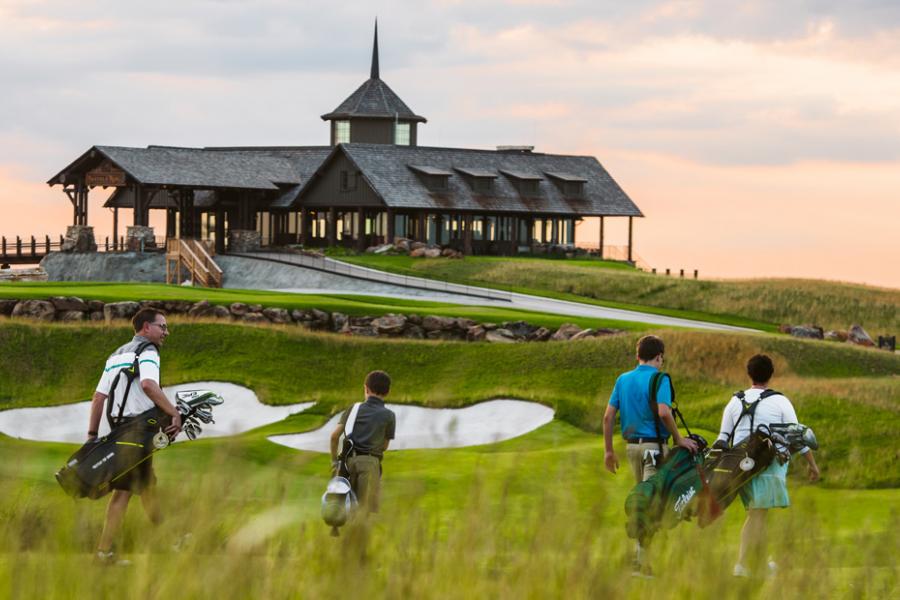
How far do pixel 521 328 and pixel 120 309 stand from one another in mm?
12228

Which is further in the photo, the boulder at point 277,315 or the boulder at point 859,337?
the boulder at point 859,337

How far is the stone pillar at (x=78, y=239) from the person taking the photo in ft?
217

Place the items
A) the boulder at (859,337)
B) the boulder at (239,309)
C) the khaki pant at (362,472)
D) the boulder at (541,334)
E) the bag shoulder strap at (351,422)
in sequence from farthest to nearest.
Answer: the boulder at (859,337), the boulder at (239,309), the boulder at (541,334), the bag shoulder strap at (351,422), the khaki pant at (362,472)

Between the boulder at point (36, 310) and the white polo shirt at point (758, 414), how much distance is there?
31.9 meters

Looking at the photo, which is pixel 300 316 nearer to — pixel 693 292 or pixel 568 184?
pixel 693 292

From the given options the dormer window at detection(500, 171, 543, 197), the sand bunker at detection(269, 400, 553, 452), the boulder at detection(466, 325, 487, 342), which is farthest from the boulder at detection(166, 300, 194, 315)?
the dormer window at detection(500, 171, 543, 197)

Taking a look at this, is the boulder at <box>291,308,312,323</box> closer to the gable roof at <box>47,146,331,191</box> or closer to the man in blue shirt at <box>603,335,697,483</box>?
the gable roof at <box>47,146,331,191</box>

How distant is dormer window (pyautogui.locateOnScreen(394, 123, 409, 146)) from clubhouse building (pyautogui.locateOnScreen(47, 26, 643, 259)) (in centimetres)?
747

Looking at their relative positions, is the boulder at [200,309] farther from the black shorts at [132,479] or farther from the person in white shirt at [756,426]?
the black shorts at [132,479]

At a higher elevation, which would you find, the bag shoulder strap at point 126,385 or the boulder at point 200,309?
the bag shoulder strap at point 126,385

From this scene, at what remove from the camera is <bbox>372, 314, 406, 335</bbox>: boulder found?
39.7m

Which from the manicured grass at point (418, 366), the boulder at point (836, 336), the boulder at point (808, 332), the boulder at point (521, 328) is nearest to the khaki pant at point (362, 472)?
the manicured grass at point (418, 366)

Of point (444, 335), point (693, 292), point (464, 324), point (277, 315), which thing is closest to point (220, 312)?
point (277, 315)

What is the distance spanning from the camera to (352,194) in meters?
71.4
